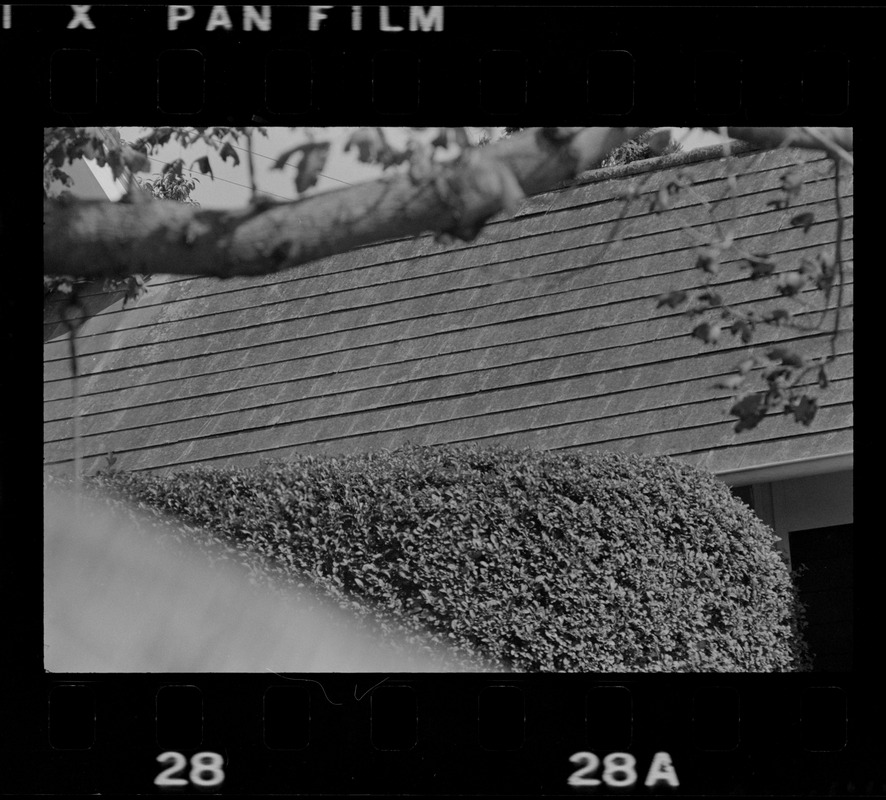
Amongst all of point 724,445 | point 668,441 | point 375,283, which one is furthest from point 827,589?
point 375,283

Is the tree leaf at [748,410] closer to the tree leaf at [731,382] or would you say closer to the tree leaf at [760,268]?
the tree leaf at [731,382]

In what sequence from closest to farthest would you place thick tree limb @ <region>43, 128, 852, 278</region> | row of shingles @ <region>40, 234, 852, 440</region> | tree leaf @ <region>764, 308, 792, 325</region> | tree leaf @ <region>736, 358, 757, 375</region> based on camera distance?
thick tree limb @ <region>43, 128, 852, 278</region> < tree leaf @ <region>764, 308, 792, 325</region> < tree leaf @ <region>736, 358, 757, 375</region> < row of shingles @ <region>40, 234, 852, 440</region>

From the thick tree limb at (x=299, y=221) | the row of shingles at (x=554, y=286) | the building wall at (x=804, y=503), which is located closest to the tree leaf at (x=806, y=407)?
the building wall at (x=804, y=503)

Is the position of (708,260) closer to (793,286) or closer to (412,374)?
(793,286)

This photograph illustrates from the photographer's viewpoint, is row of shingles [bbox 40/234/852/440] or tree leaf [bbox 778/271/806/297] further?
row of shingles [bbox 40/234/852/440]

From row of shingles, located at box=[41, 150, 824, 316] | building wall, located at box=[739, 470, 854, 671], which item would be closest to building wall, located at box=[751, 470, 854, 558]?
building wall, located at box=[739, 470, 854, 671]

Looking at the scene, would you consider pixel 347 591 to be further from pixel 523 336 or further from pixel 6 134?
pixel 6 134

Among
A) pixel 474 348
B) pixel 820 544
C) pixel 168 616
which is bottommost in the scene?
pixel 168 616

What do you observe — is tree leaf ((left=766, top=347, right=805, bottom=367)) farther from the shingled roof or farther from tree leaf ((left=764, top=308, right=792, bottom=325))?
the shingled roof
